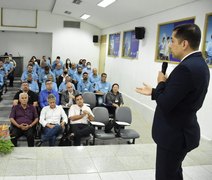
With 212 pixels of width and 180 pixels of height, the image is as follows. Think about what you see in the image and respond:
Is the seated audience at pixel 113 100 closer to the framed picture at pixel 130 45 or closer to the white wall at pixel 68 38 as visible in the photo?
the framed picture at pixel 130 45

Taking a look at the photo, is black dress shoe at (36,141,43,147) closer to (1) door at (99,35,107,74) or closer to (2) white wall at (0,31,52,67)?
(1) door at (99,35,107,74)

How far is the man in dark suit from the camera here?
1.41 m

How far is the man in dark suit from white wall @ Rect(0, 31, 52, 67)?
11.9 metres

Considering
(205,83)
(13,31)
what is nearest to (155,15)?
(205,83)

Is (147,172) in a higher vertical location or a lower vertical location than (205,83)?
lower

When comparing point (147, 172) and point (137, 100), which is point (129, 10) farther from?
point (147, 172)

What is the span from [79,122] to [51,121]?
0.49 metres

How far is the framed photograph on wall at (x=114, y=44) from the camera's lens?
31.9ft

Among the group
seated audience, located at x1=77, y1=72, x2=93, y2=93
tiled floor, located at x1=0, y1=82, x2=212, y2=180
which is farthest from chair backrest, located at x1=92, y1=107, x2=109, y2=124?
seated audience, located at x1=77, y1=72, x2=93, y2=93

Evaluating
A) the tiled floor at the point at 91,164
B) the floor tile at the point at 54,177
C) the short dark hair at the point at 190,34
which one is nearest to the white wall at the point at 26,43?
the tiled floor at the point at 91,164

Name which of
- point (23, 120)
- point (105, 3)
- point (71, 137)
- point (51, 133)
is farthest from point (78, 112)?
point (105, 3)

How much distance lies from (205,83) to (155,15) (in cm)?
539

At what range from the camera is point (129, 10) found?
7.23m

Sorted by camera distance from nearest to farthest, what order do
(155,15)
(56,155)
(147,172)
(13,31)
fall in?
(147,172) < (56,155) < (155,15) < (13,31)
